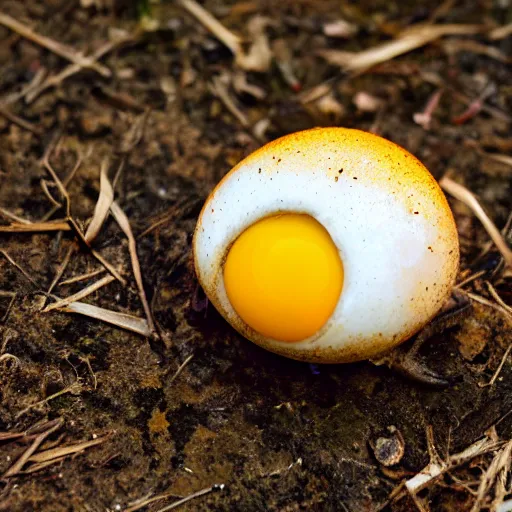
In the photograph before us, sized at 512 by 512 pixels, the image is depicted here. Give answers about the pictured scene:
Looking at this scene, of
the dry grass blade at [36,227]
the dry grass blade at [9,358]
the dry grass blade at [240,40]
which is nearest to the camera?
the dry grass blade at [9,358]

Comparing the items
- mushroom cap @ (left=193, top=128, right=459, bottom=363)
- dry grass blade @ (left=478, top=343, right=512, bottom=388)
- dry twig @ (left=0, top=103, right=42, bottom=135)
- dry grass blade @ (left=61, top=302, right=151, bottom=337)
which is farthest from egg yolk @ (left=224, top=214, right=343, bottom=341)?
dry twig @ (left=0, top=103, right=42, bottom=135)

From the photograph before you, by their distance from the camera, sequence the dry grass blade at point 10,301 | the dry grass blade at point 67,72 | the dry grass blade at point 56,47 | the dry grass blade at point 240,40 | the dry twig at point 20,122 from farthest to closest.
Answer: the dry grass blade at point 240,40 < the dry grass blade at point 56,47 < the dry grass blade at point 67,72 < the dry twig at point 20,122 < the dry grass blade at point 10,301

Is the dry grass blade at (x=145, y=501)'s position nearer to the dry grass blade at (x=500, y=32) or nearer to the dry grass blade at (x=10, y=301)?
the dry grass blade at (x=10, y=301)

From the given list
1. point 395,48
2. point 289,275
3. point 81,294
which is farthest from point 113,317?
point 395,48

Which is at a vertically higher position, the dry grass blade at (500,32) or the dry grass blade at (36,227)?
the dry grass blade at (500,32)

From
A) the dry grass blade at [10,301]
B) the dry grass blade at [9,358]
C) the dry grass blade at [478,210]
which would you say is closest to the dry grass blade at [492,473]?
the dry grass blade at [478,210]

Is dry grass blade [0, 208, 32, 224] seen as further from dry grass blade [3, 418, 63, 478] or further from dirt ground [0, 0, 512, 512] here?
dry grass blade [3, 418, 63, 478]

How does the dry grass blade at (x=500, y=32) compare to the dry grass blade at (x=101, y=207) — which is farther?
the dry grass blade at (x=500, y=32)

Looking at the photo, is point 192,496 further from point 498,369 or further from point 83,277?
point 498,369
